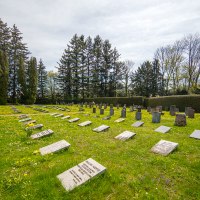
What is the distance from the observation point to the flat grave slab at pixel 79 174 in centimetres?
314

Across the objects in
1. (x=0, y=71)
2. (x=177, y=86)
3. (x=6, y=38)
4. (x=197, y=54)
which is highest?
(x=6, y=38)

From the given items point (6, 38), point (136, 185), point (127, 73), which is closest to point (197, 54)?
point (127, 73)

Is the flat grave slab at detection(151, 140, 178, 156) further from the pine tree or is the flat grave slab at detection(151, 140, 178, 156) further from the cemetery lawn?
the pine tree

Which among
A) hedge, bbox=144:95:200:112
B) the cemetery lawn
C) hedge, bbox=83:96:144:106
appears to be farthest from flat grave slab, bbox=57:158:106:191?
hedge, bbox=83:96:144:106

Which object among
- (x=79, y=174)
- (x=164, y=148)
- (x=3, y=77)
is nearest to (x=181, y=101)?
(x=164, y=148)

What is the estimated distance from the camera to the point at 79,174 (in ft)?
11.1

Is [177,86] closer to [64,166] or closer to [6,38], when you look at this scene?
[64,166]

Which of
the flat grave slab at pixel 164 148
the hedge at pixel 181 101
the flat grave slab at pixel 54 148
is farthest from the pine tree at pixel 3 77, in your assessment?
the flat grave slab at pixel 164 148

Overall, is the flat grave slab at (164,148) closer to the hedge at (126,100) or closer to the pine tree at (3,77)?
the hedge at (126,100)

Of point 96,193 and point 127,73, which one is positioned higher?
point 127,73

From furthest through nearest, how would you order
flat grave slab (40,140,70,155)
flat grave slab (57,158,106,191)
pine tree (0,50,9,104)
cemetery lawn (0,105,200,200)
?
1. pine tree (0,50,9,104)
2. flat grave slab (40,140,70,155)
3. flat grave slab (57,158,106,191)
4. cemetery lawn (0,105,200,200)

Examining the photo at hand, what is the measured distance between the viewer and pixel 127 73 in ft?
148

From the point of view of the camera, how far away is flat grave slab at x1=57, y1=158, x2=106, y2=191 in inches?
124

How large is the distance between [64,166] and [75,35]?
40.9 meters
